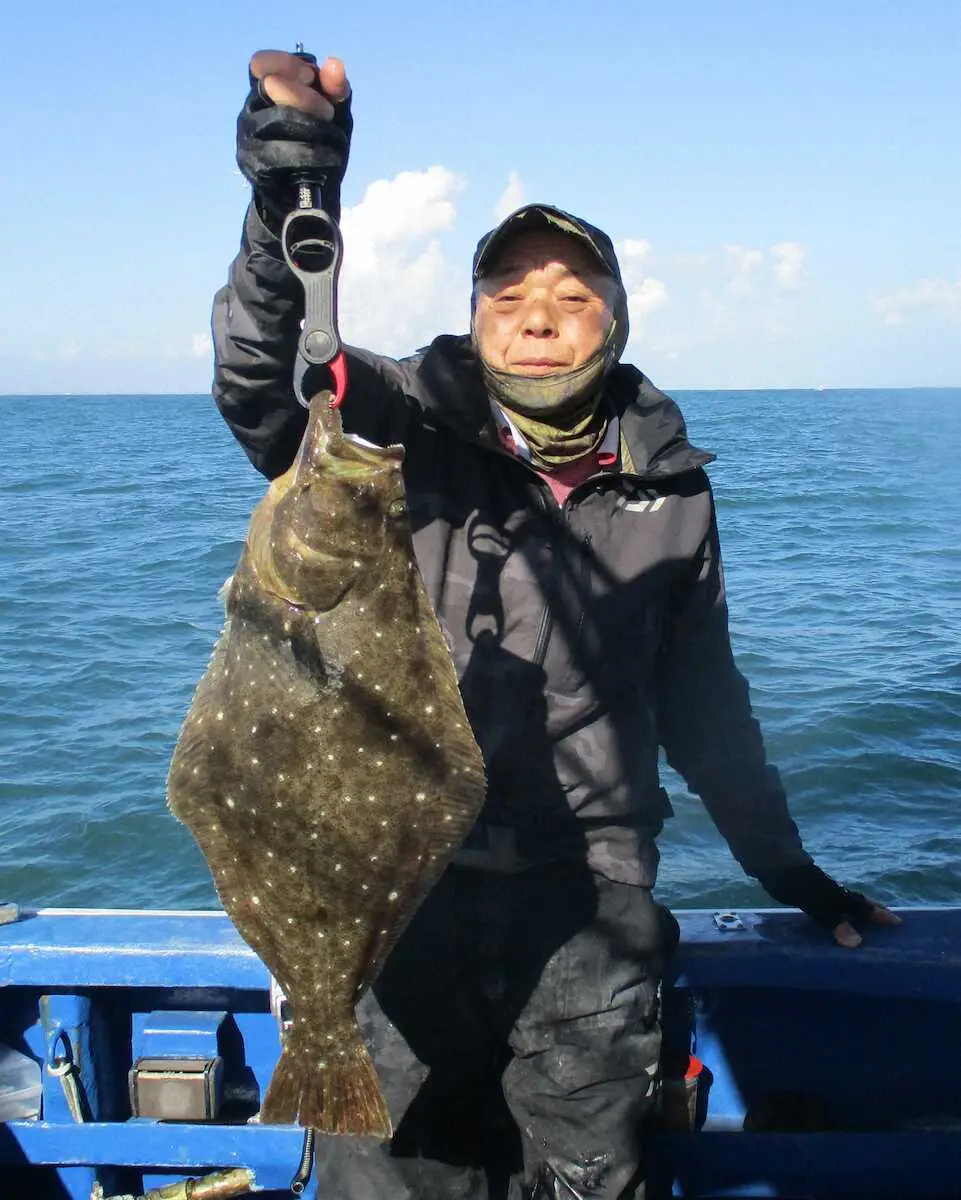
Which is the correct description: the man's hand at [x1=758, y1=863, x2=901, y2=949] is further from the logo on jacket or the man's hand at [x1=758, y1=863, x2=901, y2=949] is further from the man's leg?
the logo on jacket

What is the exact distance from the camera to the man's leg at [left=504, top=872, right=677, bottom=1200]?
2.96m

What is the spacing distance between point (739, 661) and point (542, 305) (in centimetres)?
957

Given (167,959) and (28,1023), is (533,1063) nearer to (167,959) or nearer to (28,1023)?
(167,959)

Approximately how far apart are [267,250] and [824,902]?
262cm

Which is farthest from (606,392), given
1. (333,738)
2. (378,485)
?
(333,738)

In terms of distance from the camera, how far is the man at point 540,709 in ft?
9.68

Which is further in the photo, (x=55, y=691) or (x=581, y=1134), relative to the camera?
(x=55, y=691)

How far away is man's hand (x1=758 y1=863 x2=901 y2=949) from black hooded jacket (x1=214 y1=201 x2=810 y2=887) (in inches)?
23.5

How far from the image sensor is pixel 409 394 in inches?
120

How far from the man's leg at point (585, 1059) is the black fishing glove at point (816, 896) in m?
0.71

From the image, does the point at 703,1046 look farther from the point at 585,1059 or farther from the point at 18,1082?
the point at 18,1082

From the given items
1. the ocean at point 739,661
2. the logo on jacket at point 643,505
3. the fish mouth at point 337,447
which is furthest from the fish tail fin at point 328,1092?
the logo on jacket at point 643,505

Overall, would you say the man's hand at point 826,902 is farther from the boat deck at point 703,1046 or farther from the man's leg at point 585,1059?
the man's leg at point 585,1059

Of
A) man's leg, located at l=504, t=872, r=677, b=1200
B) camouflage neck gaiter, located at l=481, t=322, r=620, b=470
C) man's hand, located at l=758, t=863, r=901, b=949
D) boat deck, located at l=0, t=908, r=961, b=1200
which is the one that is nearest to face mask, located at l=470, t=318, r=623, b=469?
camouflage neck gaiter, located at l=481, t=322, r=620, b=470
